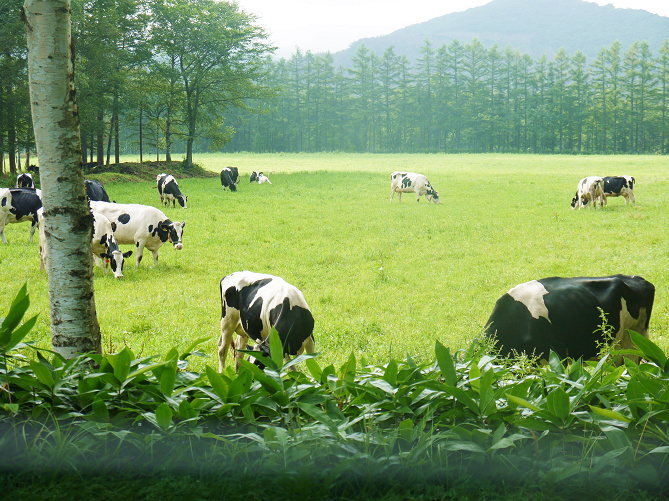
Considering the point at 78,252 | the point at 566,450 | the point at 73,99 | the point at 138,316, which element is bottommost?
the point at 138,316

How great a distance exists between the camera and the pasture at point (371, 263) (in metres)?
A: 7.49

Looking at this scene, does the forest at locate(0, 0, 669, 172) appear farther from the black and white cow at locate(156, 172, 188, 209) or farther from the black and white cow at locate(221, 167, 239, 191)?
the black and white cow at locate(156, 172, 188, 209)

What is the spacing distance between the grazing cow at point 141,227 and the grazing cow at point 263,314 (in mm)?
7003

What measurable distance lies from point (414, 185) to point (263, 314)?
70.2 feet

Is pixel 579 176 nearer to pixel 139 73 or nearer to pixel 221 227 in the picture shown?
pixel 221 227

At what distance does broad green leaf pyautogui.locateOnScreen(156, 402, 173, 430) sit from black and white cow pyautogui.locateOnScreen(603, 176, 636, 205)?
22.6 m

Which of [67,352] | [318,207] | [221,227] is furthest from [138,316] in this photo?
[318,207]

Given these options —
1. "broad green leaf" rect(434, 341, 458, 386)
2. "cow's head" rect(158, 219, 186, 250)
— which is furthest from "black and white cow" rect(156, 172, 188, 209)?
"broad green leaf" rect(434, 341, 458, 386)

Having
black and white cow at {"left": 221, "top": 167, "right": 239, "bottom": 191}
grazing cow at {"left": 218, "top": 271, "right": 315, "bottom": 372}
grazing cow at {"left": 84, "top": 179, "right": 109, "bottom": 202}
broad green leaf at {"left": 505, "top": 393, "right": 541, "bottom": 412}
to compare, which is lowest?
grazing cow at {"left": 218, "top": 271, "right": 315, "bottom": 372}

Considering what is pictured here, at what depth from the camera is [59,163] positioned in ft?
11.1

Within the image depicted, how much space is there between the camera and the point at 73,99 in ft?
11.4

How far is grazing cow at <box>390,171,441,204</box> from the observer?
25578 millimetres

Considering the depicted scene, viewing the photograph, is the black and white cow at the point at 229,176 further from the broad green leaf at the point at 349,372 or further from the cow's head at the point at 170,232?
the broad green leaf at the point at 349,372

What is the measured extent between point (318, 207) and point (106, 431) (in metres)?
19.9
